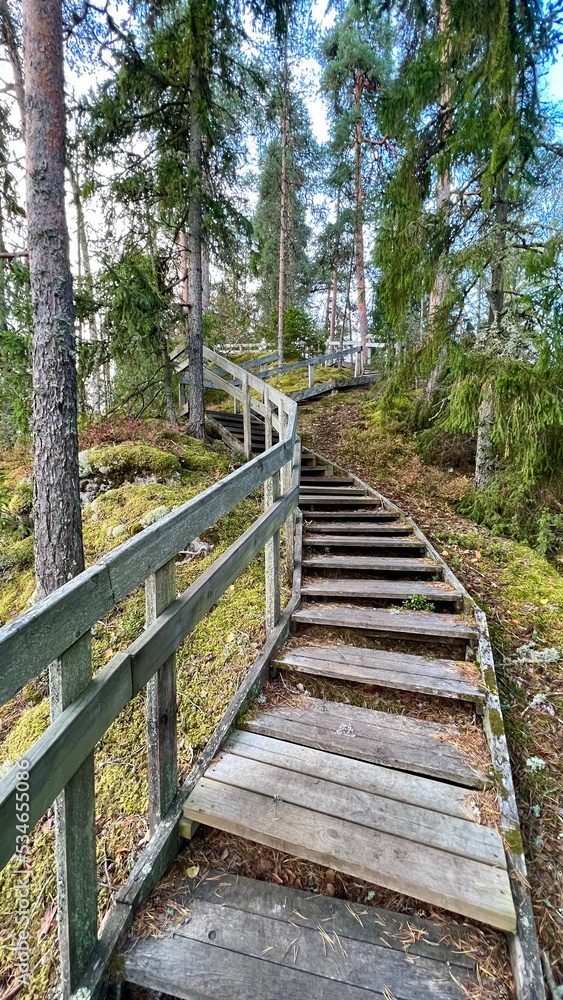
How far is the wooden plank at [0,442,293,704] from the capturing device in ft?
3.68

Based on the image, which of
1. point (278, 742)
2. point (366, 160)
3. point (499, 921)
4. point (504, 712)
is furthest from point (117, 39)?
point (366, 160)

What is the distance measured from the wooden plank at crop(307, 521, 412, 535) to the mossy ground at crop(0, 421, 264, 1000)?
2.75ft

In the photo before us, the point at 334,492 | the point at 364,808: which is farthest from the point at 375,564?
the point at 364,808

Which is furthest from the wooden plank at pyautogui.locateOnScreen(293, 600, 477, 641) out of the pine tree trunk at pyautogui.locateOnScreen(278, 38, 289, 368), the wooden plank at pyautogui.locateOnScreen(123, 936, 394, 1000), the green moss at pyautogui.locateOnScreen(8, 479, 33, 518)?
the pine tree trunk at pyautogui.locateOnScreen(278, 38, 289, 368)

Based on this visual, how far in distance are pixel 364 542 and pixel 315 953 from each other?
334cm

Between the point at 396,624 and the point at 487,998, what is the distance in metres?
2.01

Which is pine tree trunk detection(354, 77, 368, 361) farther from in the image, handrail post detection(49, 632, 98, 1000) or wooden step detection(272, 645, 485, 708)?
handrail post detection(49, 632, 98, 1000)

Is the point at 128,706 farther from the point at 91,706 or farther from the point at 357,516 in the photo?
the point at 357,516

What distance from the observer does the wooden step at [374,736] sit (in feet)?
7.28

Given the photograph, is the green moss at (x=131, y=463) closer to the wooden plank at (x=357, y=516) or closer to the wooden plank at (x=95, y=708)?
the wooden plank at (x=357, y=516)

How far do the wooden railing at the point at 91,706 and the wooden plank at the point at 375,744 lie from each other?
361 mm

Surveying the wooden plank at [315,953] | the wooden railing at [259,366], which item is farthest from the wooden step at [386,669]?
the wooden railing at [259,366]

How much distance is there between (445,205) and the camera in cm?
545

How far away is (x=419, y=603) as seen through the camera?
3.61m
